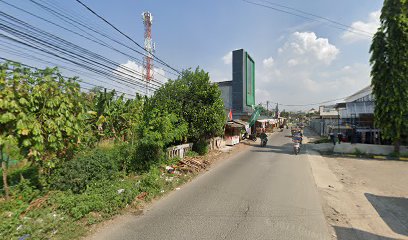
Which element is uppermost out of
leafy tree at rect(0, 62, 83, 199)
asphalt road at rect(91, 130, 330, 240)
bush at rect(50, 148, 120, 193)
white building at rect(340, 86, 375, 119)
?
white building at rect(340, 86, 375, 119)

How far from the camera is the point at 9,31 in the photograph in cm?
741

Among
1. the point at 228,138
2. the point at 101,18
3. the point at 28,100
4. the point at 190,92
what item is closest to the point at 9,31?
the point at 101,18

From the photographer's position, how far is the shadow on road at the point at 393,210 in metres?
5.16

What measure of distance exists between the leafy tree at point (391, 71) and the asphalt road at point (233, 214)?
10.6 m

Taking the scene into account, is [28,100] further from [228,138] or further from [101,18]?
[228,138]

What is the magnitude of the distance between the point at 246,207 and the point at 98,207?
13.1ft

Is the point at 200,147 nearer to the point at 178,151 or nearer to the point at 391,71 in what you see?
the point at 178,151

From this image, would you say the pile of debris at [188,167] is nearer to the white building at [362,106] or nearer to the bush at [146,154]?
the bush at [146,154]

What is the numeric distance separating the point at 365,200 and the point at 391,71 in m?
12.1

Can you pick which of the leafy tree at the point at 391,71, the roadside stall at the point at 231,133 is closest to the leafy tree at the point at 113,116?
the roadside stall at the point at 231,133

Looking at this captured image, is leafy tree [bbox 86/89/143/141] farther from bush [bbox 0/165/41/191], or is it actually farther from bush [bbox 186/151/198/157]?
bush [bbox 186/151/198/157]

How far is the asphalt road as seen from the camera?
4.63m

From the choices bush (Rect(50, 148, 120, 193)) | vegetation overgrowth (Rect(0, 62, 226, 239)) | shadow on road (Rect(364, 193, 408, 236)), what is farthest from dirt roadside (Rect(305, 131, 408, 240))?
bush (Rect(50, 148, 120, 193))

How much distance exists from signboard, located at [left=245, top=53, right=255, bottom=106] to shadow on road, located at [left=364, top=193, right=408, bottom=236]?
91.5ft
